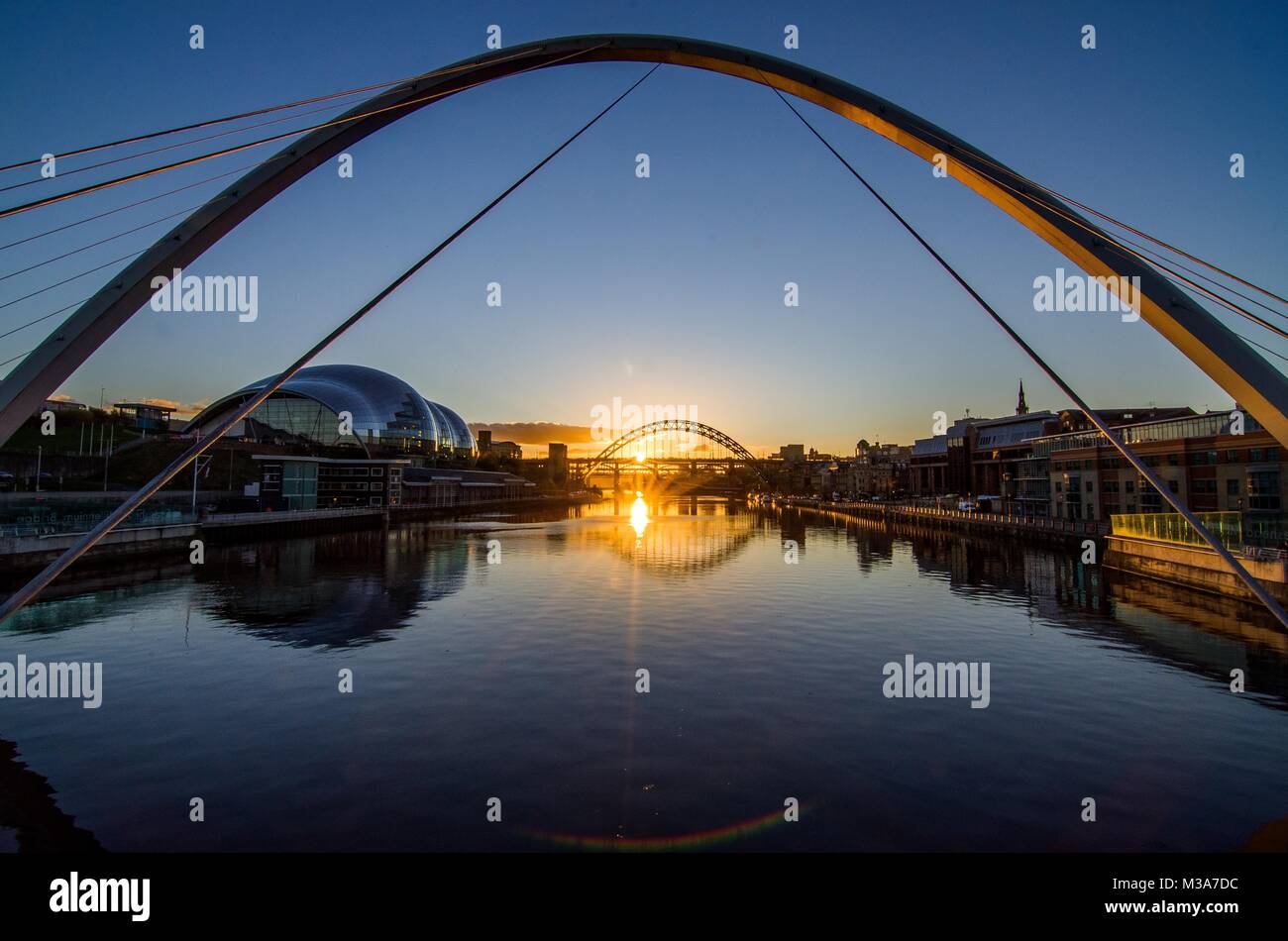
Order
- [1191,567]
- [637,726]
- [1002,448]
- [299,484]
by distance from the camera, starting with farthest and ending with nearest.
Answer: [1002,448]
[299,484]
[1191,567]
[637,726]

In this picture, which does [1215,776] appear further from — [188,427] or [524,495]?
[524,495]

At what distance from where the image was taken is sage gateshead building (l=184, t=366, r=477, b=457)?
99500mm

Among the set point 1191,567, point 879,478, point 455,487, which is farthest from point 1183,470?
point 879,478

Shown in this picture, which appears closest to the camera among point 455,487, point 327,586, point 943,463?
point 327,586

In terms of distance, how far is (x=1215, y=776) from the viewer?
31.1 feet

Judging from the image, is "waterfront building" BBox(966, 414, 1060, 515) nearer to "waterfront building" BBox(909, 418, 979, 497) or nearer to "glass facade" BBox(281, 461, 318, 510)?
"waterfront building" BBox(909, 418, 979, 497)

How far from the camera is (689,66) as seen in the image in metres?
10.6

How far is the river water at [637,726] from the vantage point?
7887mm

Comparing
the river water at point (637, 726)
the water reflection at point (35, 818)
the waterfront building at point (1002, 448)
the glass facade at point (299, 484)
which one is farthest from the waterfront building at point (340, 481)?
the waterfront building at point (1002, 448)

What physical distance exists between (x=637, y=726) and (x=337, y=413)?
105221 mm

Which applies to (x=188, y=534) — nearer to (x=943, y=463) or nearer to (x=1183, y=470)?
(x=1183, y=470)

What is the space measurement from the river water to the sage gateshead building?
82.0m
